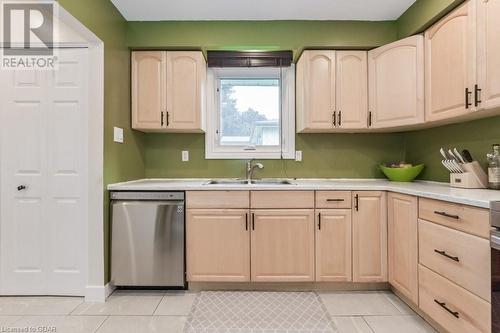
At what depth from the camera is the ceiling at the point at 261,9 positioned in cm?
229

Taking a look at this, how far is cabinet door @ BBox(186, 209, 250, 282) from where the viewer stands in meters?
2.21

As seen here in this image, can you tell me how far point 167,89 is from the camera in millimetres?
2559

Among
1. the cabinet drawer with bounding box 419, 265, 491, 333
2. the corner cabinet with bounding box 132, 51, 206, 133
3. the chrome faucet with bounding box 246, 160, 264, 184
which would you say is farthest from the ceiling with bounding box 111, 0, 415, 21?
the cabinet drawer with bounding box 419, 265, 491, 333

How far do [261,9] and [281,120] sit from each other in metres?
1.09

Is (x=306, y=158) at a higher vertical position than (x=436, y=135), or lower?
lower

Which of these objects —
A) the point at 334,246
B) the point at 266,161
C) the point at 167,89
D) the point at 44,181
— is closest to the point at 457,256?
the point at 334,246

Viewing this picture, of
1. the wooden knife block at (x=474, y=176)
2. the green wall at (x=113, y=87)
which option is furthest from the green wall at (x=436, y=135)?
the green wall at (x=113, y=87)

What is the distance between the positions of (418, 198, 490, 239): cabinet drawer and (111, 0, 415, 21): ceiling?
1.78 m

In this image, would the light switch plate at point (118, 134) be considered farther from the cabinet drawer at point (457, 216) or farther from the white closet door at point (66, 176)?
the cabinet drawer at point (457, 216)

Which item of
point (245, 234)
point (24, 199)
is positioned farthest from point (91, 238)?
point (245, 234)

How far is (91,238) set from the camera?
6.89 feet

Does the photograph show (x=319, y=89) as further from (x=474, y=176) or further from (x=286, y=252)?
(x=286, y=252)

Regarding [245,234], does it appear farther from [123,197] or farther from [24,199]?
[24,199]

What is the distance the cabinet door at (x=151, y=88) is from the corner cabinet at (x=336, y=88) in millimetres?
1413
